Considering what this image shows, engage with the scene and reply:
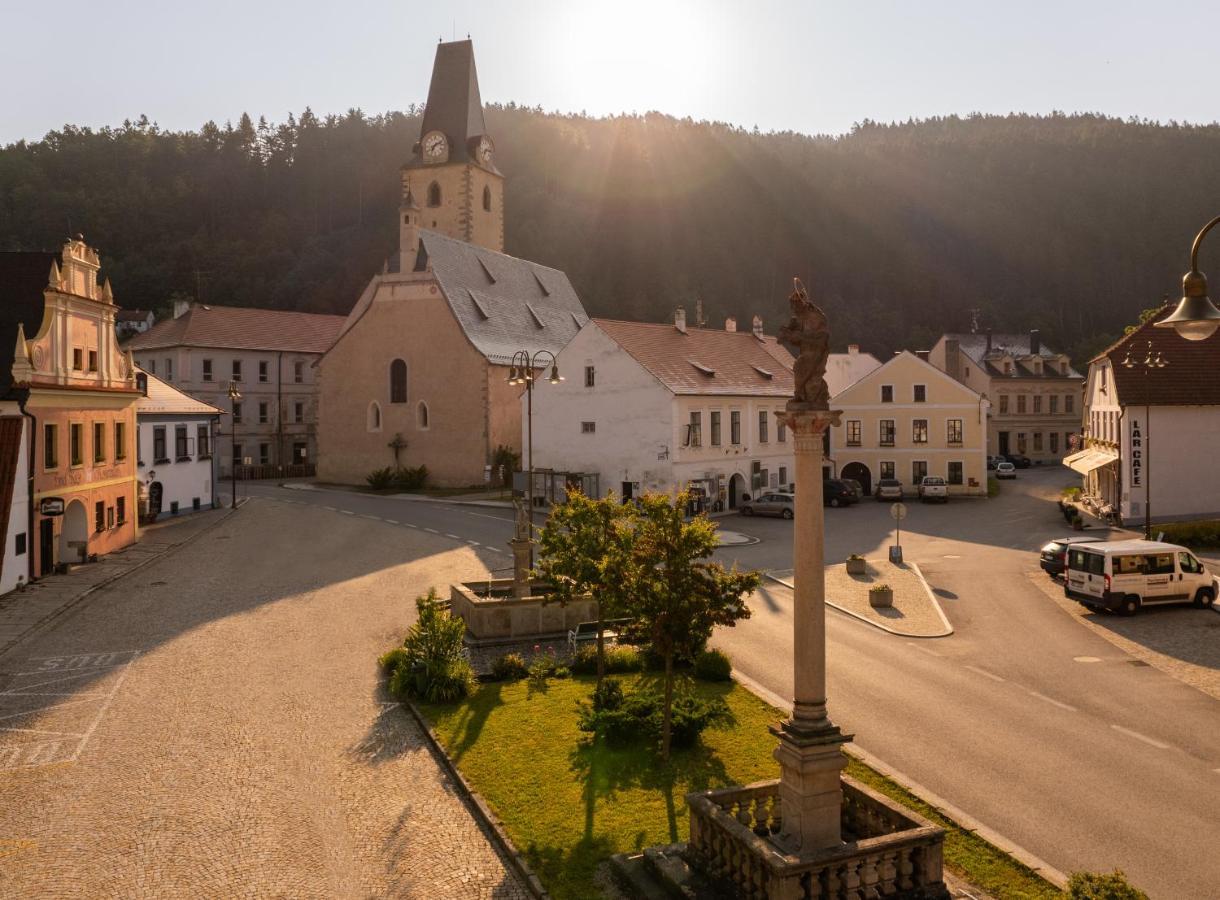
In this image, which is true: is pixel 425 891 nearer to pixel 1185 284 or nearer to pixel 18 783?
pixel 18 783

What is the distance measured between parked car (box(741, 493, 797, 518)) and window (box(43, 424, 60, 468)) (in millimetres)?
29935

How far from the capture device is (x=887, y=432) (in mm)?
54781

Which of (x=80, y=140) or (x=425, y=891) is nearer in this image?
(x=425, y=891)

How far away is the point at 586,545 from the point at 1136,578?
16676 millimetres

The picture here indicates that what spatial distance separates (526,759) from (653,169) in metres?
132

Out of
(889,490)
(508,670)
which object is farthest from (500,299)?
(508,670)

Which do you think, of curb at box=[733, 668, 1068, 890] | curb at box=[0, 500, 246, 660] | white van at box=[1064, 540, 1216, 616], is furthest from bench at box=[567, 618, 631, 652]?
white van at box=[1064, 540, 1216, 616]

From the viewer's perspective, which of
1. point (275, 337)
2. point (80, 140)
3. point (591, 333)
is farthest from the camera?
point (80, 140)

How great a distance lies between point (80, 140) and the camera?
117938 mm

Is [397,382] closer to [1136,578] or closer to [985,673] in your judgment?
[1136,578]

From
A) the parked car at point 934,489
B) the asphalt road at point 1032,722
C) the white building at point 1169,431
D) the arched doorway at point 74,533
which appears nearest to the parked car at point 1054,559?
the asphalt road at point 1032,722

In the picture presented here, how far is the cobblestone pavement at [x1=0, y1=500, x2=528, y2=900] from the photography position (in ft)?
35.3

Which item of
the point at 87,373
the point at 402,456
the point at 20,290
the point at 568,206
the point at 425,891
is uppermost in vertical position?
the point at 568,206

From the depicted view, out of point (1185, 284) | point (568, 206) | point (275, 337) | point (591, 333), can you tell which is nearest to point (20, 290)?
point (591, 333)
